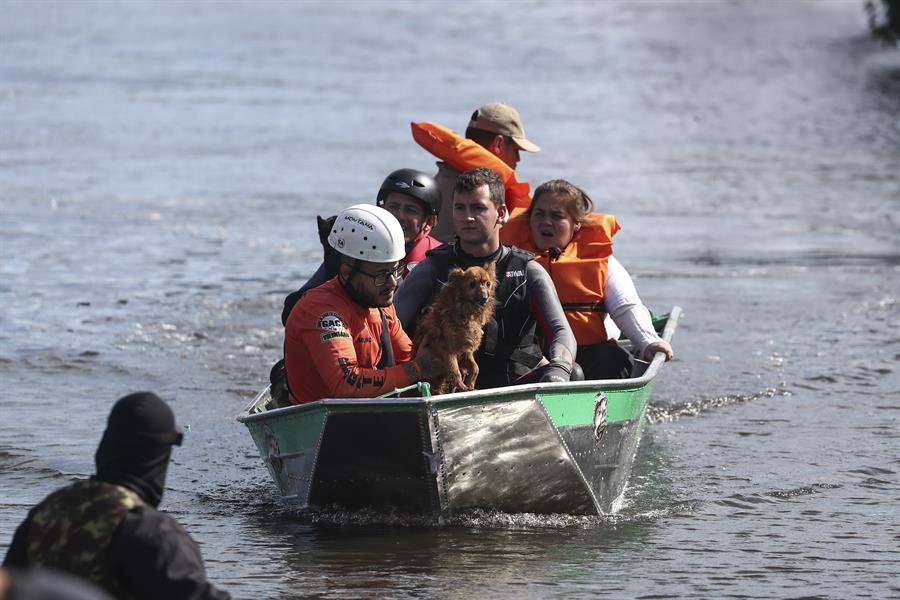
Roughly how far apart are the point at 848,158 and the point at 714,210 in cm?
838

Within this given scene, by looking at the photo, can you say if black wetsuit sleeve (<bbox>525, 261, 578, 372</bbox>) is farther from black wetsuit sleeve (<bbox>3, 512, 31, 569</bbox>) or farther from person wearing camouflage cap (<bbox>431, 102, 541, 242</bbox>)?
black wetsuit sleeve (<bbox>3, 512, 31, 569</bbox>)

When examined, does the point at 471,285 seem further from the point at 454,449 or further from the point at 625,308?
the point at 625,308

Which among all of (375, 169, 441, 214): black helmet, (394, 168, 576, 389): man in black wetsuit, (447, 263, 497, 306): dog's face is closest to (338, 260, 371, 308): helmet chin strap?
(447, 263, 497, 306): dog's face

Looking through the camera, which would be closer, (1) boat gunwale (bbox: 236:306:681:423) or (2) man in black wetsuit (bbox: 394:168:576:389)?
(1) boat gunwale (bbox: 236:306:681:423)

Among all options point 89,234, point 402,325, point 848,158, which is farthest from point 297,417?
point 848,158

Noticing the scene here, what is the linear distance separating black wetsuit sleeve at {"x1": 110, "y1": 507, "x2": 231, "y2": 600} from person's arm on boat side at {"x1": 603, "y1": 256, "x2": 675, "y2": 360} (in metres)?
5.27

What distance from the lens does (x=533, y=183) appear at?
26250 millimetres

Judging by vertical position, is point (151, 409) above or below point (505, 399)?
above

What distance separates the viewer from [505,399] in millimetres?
7535

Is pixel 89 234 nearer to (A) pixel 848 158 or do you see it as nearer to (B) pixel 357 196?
(B) pixel 357 196

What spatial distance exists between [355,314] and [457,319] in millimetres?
536

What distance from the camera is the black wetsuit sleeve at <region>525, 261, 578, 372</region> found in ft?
26.9

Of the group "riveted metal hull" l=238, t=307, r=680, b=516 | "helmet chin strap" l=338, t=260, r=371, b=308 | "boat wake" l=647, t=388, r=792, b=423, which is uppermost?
"helmet chin strap" l=338, t=260, r=371, b=308

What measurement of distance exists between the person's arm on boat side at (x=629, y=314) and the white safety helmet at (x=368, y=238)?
2.20 metres
